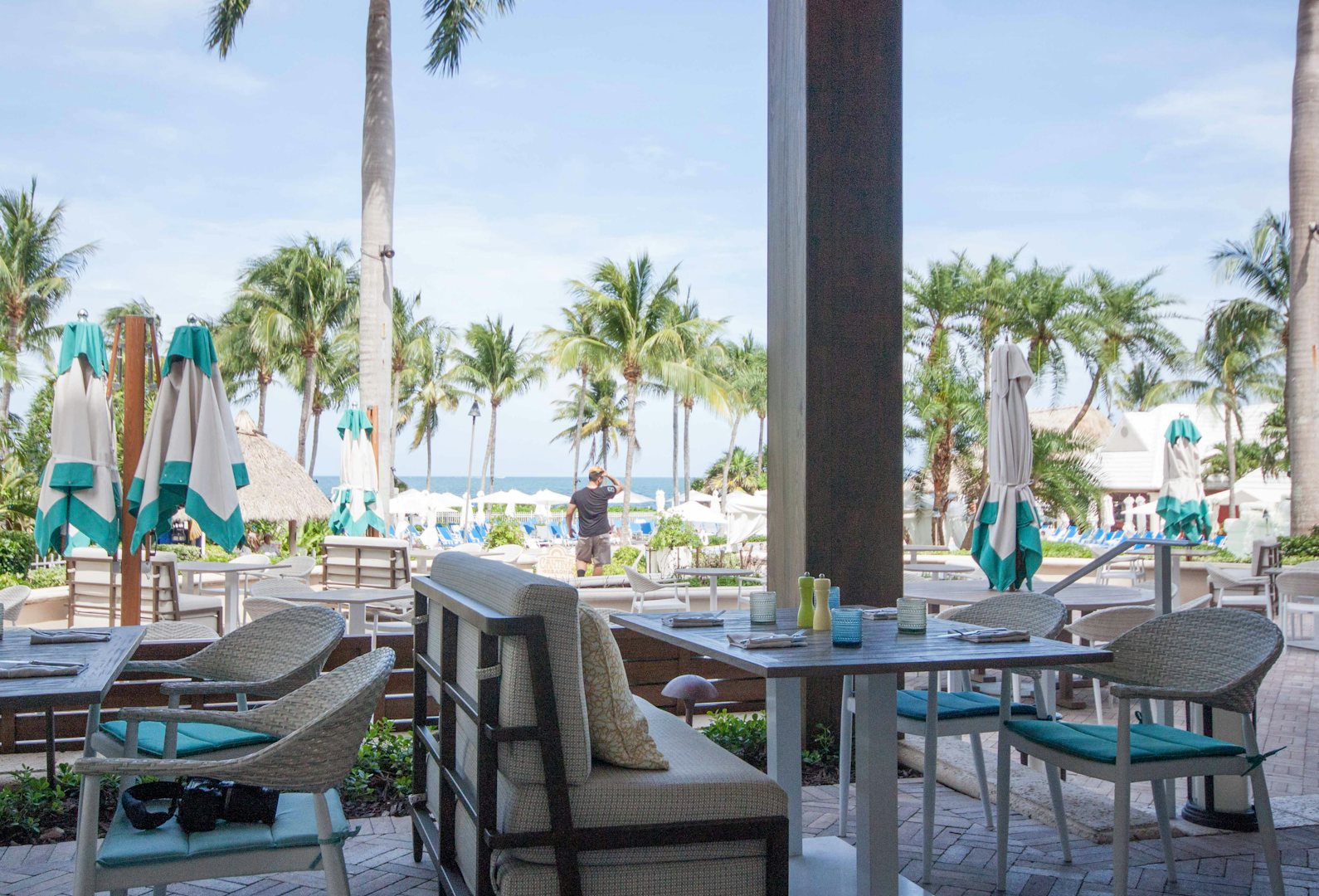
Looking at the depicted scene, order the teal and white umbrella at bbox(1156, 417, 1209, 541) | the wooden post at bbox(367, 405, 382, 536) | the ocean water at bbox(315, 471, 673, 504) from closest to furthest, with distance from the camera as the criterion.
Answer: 1. the wooden post at bbox(367, 405, 382, 536)
2. the teal and white umbrella at bbox(1156, 417, 1209, 541)
3. the ocean water at bbox(315, 471, 673, 504)

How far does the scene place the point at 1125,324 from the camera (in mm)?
28531

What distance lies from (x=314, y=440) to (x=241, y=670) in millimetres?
43916

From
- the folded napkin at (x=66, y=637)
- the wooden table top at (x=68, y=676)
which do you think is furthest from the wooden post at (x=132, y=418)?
the folded napkin at (x=66, y=637)

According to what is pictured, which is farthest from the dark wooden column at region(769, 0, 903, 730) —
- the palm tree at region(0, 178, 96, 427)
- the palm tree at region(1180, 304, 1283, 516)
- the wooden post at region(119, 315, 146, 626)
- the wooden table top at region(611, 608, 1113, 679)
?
the palm tree at region(0, 178, 96, 427)

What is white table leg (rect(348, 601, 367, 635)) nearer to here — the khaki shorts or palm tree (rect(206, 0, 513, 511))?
palm tree (rect(206, 0, 513, 511))

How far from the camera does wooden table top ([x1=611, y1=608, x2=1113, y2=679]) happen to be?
7.52ft

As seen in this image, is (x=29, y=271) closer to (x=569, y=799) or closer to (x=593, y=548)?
(x=593, y=548)

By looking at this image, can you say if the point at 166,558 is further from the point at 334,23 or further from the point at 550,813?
the point at 334,23

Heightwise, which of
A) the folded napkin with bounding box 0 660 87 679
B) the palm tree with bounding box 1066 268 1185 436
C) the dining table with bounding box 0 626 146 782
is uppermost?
the palm tree with bounding box 1066 268 1185 436

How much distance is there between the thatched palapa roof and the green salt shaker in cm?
1363

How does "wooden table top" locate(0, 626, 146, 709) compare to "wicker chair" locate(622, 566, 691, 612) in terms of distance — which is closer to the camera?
"wooden table top" locate(0, 626, 146, 709)

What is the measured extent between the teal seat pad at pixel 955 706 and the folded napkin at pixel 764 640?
2.60 ft

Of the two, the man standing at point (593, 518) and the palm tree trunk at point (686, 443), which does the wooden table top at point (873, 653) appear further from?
the palm tree trunk at point (686, 443)

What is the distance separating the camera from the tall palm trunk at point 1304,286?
40.2 ft
